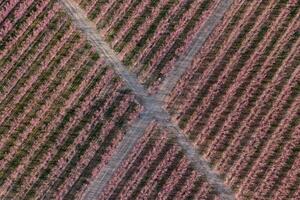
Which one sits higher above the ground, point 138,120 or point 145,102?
point 145,102

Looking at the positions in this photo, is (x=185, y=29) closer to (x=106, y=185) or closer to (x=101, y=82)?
(x=101, y=82)

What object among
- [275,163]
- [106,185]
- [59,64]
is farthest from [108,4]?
[275,163]

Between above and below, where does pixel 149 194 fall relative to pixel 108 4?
below

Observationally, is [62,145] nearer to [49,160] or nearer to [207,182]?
[49,160]

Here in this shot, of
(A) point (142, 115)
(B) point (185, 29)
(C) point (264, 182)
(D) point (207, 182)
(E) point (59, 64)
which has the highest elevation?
(E) point (59, 64)

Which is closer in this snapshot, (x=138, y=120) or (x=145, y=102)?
(x=138, y=120)

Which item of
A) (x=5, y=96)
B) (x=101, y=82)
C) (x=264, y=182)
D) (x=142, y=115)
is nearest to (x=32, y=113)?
(x=5, y=96)
